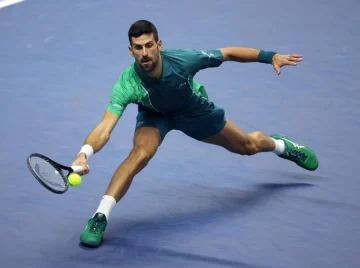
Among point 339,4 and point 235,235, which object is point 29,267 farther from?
point 339,4

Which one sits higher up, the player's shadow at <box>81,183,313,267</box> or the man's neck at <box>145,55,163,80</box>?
the man's neck at <box>145,55,163,80</box>

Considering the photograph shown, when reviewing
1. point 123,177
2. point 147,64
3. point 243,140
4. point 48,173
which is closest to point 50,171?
point 48,173

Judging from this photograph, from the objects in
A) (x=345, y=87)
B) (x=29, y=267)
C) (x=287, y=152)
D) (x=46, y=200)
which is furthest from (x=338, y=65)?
(x=29, y=267)

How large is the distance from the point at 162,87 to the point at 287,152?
1687 mm

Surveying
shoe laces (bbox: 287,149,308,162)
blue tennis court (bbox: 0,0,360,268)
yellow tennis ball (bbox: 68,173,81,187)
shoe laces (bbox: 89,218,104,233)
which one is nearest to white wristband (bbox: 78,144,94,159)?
yellow tennis ball (bbox: 68,173,81,187)

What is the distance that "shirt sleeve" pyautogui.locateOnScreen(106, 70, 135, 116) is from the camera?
767 cm

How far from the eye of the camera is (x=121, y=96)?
775 centimetres

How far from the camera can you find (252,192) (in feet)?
28.3

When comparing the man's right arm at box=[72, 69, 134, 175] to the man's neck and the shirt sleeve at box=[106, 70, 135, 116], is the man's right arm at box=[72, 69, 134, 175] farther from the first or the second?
the man's neck

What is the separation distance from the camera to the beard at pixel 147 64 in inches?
302

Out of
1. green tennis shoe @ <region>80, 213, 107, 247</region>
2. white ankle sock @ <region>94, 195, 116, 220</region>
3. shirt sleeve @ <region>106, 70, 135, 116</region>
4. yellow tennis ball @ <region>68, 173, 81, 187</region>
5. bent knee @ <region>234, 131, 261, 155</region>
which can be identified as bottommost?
green tennis shoe @ <region>80, 213, 107, 247</region>

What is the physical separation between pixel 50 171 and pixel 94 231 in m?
0.81

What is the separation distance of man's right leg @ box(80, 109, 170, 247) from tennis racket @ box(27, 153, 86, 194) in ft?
2.64

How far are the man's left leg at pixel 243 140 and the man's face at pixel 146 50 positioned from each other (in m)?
0.81
